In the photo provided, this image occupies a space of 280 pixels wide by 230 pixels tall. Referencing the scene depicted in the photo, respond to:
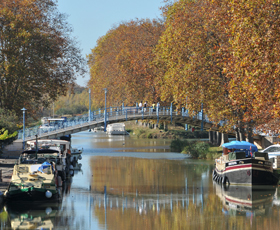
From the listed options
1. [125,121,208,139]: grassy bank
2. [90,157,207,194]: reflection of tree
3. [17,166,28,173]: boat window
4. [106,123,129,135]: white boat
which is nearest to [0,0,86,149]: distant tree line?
[90,157,207,194]: reflection of tree

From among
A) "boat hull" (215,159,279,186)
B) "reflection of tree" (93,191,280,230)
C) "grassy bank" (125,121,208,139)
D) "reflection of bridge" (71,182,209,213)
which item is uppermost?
"grassy bank" (125,121,208,139)

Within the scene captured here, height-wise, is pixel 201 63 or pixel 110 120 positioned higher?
pixel 201 63

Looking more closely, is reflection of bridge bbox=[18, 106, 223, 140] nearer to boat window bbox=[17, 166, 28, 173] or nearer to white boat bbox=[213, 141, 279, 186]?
white boat bbox=[213, 141, 279, 186]

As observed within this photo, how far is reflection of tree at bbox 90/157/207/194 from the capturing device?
89.0 feet

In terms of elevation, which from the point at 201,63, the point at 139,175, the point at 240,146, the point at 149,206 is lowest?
the point at 149,206

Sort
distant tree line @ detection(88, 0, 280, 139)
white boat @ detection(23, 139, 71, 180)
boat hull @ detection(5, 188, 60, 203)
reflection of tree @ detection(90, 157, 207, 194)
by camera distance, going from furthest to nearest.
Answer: white boat @ detection(23, 139, 71, 180) → reflection of tree @ detection(90, 157, 207, 194) → distant tree line @ detection(88, 0, 280, 139) → boat hull @ detection(5, 188, 60, 203)

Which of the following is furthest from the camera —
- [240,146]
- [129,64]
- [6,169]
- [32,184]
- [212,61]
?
[129,64]

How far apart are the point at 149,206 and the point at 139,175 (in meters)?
12.0

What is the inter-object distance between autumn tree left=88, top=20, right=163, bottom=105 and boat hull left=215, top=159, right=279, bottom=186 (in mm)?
28160

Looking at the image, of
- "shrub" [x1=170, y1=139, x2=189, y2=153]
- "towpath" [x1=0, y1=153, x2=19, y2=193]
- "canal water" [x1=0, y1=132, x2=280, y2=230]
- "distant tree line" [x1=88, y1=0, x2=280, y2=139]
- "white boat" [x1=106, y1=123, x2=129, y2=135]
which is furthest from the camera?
"white boat" [x1=106, y1=123, x2=129, y2=135]

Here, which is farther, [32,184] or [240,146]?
[240,146]

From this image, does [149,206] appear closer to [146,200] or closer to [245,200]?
[146,200]

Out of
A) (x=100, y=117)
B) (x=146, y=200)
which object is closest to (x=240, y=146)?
(x=146, y=200)

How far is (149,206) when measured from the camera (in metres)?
21.4
